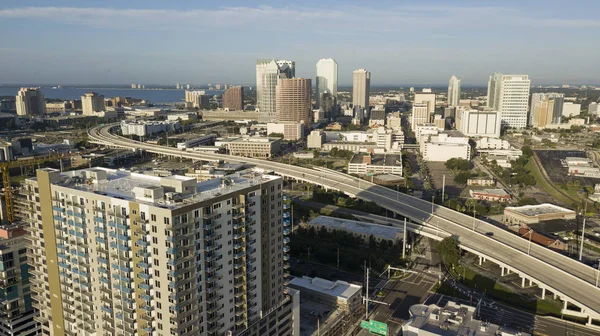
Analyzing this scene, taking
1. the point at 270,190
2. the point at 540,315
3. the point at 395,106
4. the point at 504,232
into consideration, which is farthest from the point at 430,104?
the point at 270,190

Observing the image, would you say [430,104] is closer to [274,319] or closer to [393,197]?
[393,197]

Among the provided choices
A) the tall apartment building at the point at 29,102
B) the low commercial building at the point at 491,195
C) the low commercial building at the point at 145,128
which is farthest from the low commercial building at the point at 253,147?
the tall apartment building at the point at 29,102

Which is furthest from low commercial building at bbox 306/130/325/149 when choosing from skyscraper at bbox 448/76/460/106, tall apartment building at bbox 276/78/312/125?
skyscraper at bbox 448/76/460/106

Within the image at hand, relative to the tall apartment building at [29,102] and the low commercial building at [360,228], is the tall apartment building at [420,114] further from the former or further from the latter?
the tall apartment building at [29,102]

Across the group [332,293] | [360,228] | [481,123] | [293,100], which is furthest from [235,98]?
[332,293]

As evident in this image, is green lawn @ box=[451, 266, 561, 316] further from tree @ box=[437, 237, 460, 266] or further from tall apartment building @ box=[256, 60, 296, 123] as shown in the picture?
tall apartment building @ box=[256, 60, 296, 123]

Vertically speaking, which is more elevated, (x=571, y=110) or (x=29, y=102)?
(x=29, y=102)

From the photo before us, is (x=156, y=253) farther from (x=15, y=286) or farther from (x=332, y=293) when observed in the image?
(x=332, y=293)
